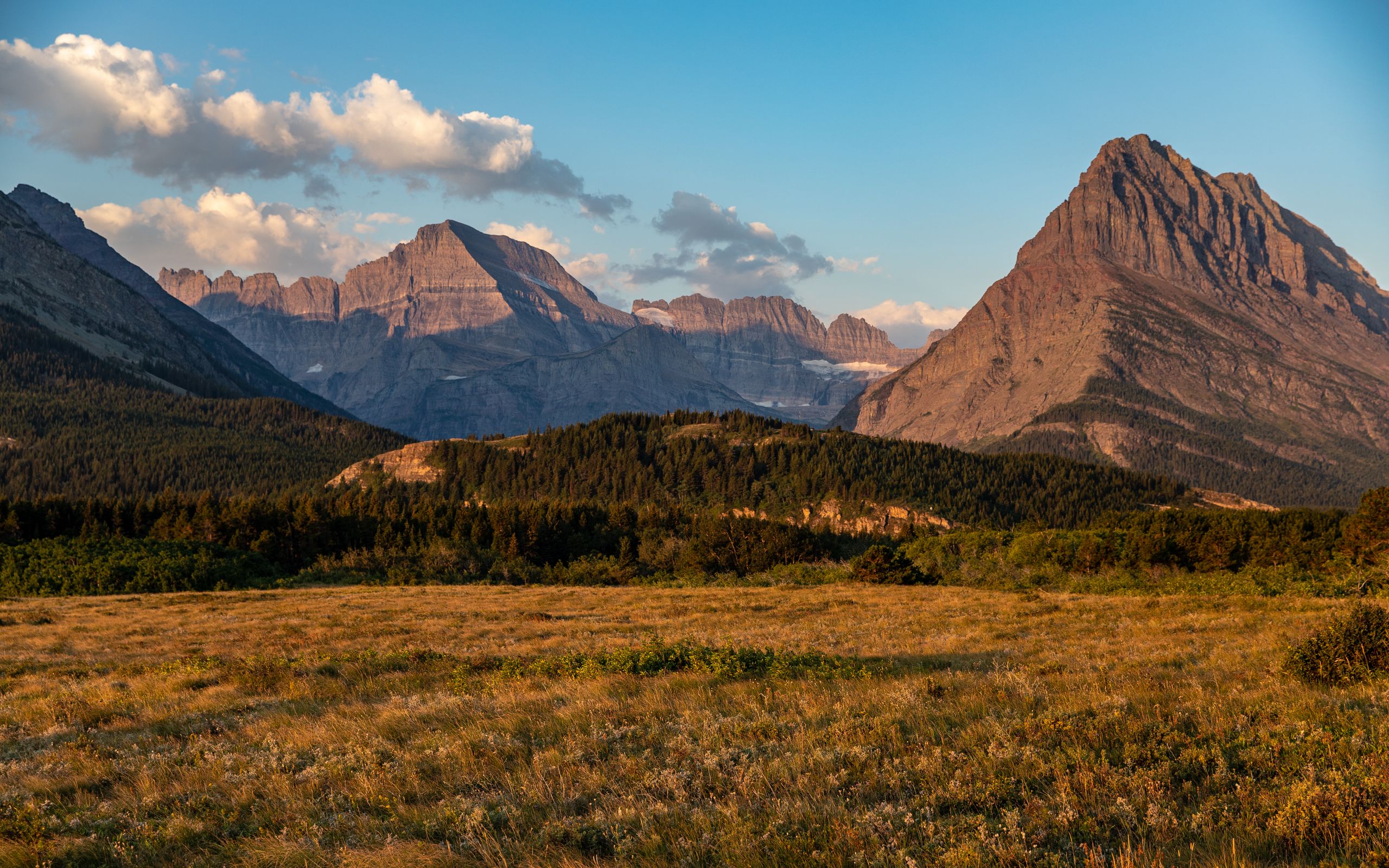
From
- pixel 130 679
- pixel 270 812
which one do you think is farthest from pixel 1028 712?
pixel 130 679

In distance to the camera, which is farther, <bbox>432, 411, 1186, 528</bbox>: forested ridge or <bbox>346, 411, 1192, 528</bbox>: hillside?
<bbox>432, 411, 1186, 528</bbox>: forested ridge

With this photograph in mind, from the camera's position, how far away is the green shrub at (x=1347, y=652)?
13961mm

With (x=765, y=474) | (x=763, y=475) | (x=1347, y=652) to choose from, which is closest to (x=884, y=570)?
(x=1347, y=652)

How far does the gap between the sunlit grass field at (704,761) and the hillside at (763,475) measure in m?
132

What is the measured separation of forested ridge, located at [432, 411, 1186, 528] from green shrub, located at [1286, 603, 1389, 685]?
13341cm

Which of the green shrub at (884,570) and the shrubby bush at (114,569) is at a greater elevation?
the green shrub at (884,570)

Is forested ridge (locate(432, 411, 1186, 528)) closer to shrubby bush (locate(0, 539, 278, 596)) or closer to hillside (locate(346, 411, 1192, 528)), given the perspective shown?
hillside (locate(346, 411, 1192, 528))

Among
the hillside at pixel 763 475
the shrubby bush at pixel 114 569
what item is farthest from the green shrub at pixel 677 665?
the hillside at pixel 763 475

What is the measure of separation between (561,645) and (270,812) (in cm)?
1602

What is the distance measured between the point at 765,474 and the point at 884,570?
357ft

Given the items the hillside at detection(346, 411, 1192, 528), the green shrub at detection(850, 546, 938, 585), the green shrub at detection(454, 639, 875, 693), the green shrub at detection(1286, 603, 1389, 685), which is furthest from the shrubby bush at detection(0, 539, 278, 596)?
the hillside at detection(346, 411, 1192, 528)

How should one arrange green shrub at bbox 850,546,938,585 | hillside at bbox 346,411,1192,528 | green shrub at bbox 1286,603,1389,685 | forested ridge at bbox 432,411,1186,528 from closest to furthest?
1. green shrub at bbox 1286,603,1389,685
2. green shrub at bbox 850,546,938,585
3. hillside at bbox 346,411,1192,528
4. forested ridge at bbox 432,411,1186,528

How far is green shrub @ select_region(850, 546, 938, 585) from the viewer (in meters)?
55.1

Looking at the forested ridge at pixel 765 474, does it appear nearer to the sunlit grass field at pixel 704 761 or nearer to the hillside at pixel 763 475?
the hillside at pixel 763 475
